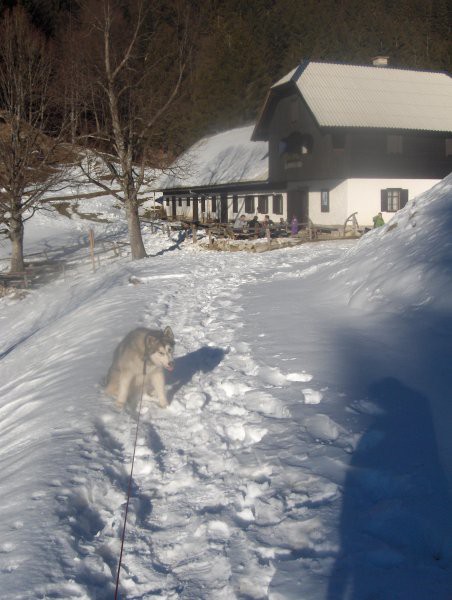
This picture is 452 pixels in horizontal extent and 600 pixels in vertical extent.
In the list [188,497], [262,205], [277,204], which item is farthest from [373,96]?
[188,497]

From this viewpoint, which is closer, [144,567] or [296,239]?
[144,567]

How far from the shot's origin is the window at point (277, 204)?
126 feet

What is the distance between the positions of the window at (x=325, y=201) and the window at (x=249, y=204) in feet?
26.5

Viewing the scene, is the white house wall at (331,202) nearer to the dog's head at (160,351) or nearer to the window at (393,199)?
the window at (393,199)

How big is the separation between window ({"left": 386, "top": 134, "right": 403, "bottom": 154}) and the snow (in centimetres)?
2329

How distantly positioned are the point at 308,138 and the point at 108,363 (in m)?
28.7

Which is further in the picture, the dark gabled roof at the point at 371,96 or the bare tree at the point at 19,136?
the dark gabled roof at the point at 371,96

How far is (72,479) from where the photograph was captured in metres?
5.09

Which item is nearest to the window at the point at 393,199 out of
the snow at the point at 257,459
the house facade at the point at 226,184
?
the house facade at the point at 226,184

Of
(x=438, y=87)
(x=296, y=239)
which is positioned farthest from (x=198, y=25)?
(x=438, y=87)

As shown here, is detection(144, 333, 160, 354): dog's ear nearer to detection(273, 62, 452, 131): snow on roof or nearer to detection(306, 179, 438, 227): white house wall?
detection(306, 179, 438, 227): white house wall

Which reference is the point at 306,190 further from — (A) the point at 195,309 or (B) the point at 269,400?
(B) the point at 269,400

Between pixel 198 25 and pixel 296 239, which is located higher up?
pixel 198 25

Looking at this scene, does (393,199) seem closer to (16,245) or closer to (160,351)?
(16,245)
